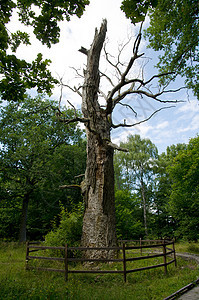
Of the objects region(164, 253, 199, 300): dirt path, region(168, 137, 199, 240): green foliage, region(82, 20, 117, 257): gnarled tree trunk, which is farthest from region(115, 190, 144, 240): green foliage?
region(164, 253, 199, 300): dirt path

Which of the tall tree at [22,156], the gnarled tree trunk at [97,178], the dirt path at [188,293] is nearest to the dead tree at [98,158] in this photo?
the gnarled tree trunk at [97,178]

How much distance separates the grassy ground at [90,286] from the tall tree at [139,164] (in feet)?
82.7

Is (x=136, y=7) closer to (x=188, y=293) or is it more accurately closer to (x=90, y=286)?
(x=188, y=293)

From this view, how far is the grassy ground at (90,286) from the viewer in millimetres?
5204

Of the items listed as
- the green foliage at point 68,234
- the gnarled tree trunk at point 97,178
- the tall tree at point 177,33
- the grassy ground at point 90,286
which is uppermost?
the tall tree at point 177,33

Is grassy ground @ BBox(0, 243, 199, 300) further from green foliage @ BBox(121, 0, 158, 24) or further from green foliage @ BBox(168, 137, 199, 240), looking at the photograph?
green foliage @ BBox(168, 137, 199, 240)

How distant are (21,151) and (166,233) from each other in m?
23.3

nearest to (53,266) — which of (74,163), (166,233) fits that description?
(74,163)

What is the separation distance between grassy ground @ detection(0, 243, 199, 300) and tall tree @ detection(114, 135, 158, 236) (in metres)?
25.2

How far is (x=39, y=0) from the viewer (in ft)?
15.1

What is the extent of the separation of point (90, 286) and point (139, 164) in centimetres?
2780

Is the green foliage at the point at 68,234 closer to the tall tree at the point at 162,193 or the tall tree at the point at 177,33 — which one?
the tall tree at the point at 177,33

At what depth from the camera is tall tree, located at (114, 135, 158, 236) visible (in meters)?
33.3

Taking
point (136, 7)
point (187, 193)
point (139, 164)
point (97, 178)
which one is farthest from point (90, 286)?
point (139, 164)
